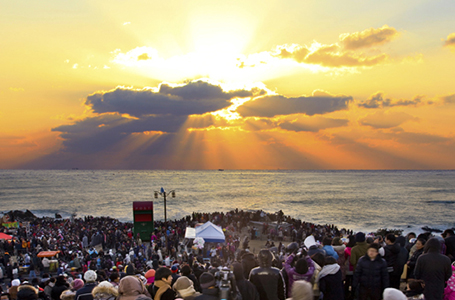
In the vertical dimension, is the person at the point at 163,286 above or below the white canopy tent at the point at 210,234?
above

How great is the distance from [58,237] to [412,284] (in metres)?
24.6

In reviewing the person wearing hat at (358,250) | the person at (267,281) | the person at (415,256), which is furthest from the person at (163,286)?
→ the person at (415,256)

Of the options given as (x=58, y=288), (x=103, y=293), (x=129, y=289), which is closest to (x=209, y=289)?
(x=129, y=289)

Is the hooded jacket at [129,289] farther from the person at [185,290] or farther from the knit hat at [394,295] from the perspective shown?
the knit hat at [394,295]

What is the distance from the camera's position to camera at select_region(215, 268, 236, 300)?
11.9 feet

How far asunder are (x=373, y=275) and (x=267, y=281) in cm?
169

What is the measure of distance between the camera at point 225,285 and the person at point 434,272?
3.06 metres

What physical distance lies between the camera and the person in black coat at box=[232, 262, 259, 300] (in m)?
0.09

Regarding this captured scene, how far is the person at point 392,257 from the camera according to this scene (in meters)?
5.54

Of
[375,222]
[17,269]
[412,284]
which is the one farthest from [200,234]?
[375,222]

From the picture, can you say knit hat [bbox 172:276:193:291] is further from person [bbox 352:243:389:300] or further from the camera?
person [bbox 352:243:389:300]

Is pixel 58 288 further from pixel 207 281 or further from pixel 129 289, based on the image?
pixel 207 281

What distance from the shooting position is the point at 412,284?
168 inches

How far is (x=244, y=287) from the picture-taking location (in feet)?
13.2
